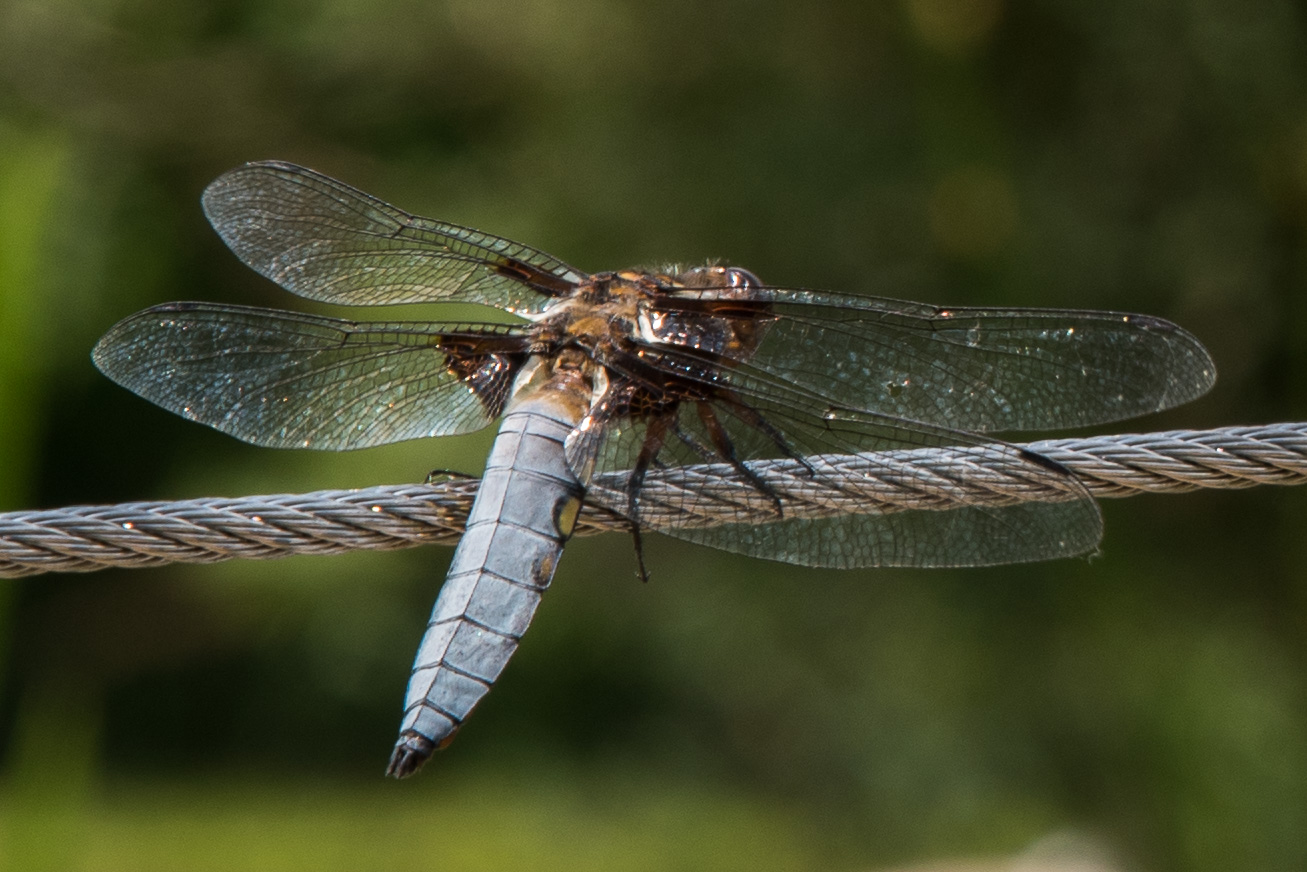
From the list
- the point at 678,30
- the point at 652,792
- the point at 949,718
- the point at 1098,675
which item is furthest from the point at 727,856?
the point at 678,30

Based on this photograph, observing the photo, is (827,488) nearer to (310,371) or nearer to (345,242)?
(310,371)

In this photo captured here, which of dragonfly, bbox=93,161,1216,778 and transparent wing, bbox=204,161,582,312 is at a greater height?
transparent wing, bbox=204,161,582,312

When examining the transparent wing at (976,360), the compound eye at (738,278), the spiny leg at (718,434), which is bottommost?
the spiny leg at (718,434)

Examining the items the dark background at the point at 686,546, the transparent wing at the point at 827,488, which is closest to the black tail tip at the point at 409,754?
the transparent wing at the point at 827,488

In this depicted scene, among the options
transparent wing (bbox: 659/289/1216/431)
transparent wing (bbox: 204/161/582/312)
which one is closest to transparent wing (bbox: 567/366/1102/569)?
transparent wing (bbox: 659/289/1216/431)

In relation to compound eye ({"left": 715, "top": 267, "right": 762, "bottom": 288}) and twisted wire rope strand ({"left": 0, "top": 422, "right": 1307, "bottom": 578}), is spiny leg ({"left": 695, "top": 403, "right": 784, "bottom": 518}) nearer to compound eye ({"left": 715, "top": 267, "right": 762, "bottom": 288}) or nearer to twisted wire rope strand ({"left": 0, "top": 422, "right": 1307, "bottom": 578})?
twisted wire rope strand ({"left": 0, "top": 422, "right": 1307, "bottom": 578})

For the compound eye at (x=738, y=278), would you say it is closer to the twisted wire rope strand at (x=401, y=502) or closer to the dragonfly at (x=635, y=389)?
the dragonfly at (x=635, y=389)

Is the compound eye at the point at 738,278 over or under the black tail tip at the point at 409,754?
over
